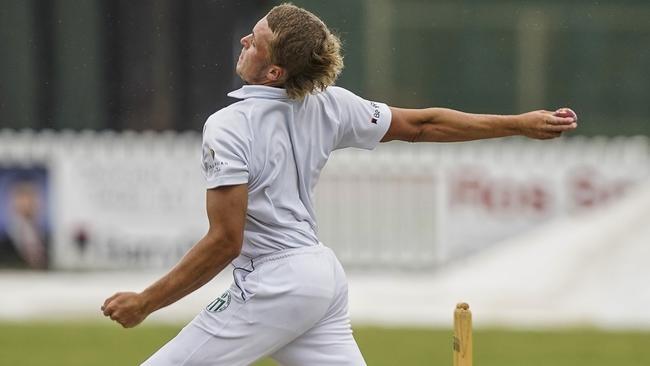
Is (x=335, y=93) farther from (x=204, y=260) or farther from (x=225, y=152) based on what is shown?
(x=204, y=260)

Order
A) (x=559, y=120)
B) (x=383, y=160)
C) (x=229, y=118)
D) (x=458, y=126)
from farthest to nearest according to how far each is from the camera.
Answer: (x=383, y=160), (x=458, y=126), (x=559, y=120), (x=229, y=118)

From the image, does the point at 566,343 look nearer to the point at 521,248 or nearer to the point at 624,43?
the point at 521,248

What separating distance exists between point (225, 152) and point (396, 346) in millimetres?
8285

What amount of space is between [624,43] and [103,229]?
7.19 meters

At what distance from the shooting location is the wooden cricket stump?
553 centimetres

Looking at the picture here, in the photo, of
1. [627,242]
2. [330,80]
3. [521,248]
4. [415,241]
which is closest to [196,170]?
[415,241]

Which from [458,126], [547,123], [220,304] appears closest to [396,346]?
[458,126]

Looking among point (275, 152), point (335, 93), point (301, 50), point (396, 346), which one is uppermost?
point (301, 50)

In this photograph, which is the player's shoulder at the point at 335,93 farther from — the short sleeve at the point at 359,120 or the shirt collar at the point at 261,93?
Answer: the shirt collar at the point at 261,93

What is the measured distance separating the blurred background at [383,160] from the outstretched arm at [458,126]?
31.1 feet

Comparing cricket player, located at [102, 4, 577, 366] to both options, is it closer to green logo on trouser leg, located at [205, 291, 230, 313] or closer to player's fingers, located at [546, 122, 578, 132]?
green logo on trouser leg, located at [205, 291, 230, 313]

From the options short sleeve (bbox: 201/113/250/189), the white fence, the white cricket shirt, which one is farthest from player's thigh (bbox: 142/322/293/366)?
the white fence

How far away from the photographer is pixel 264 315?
5594mm

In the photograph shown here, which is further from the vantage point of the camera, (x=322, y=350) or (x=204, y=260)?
(x=322, y=350)
